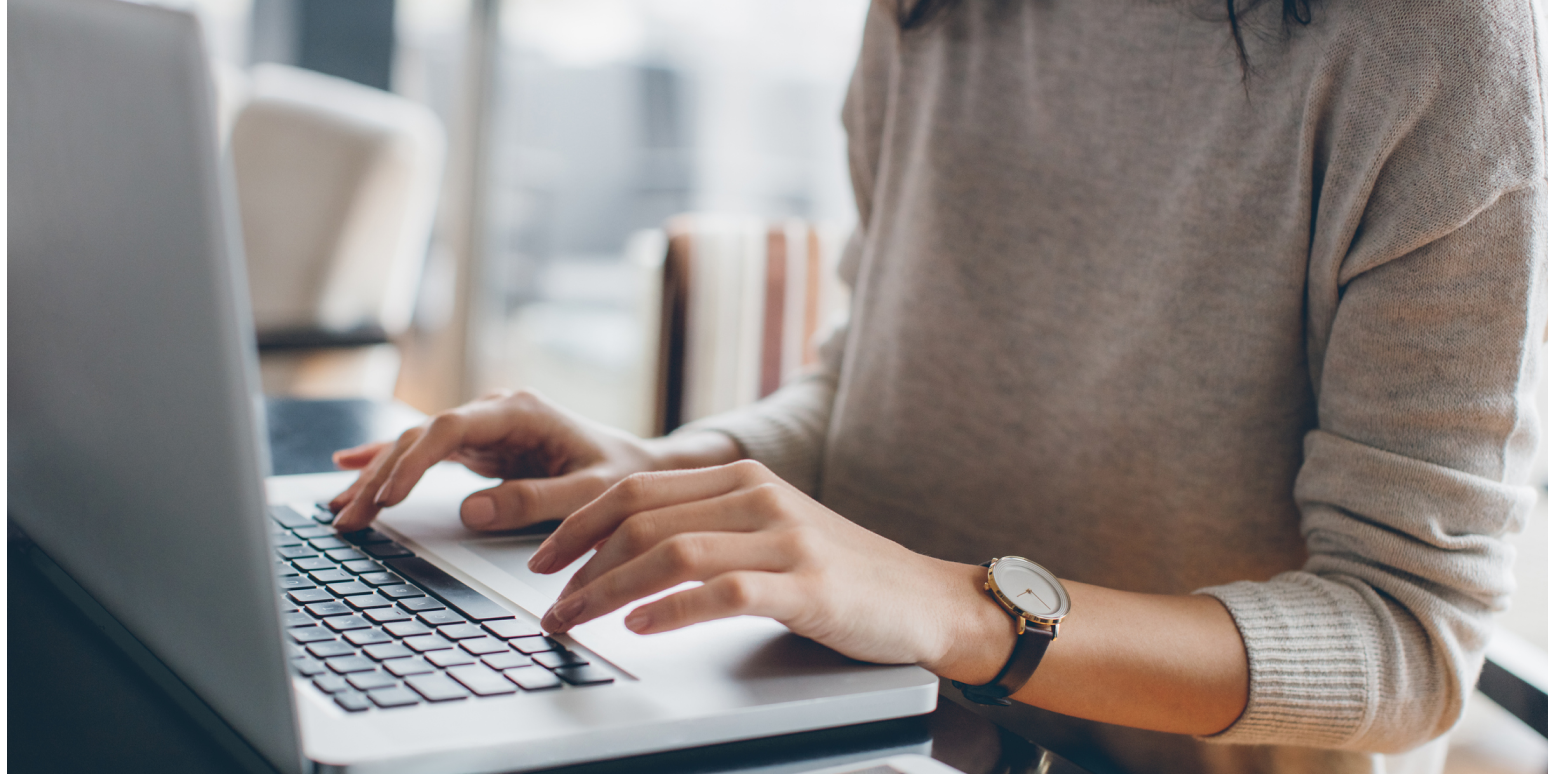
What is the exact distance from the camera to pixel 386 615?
448 mm

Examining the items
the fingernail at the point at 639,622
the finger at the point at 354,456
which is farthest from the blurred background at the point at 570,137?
the fingernail at the point at 639,622

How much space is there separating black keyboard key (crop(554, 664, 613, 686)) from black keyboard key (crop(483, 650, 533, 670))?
1 centimetres

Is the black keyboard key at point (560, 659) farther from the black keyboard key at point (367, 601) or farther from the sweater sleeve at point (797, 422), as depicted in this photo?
the sweater sleeve at point (797, 422)

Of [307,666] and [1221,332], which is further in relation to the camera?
[1221,332]

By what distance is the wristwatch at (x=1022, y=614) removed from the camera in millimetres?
496

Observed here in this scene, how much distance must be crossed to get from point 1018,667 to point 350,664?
0.92ft

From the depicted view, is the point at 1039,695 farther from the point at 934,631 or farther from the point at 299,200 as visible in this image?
the point at 299,200

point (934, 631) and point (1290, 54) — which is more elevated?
point (1290, 54)

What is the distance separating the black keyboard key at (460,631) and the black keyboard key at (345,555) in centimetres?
10

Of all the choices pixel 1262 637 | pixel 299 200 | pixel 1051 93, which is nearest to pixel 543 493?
pixel 1262 637

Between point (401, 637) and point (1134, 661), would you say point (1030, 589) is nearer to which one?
point (1134, 661)

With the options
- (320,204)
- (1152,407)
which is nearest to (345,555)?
(1152,407)

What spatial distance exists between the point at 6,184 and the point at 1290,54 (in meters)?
0.66

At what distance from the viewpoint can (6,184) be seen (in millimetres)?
426
